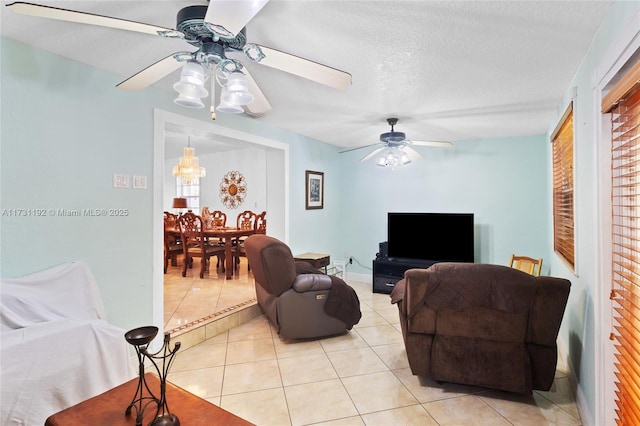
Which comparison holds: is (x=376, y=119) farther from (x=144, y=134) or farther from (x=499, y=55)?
(x=144, y=134)

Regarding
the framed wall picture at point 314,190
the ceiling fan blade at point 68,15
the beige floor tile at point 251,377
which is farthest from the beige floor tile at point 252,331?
the ceiling fan blade at point 68,15

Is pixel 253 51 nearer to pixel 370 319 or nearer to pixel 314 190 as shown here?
pixel 370 319

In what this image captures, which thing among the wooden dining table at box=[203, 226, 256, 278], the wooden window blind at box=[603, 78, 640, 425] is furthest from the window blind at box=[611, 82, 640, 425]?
the wooden dining table at box=[203, 226, 256, 278]

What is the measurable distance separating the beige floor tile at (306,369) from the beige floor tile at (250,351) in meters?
0.19

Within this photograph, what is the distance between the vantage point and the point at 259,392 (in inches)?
91.8

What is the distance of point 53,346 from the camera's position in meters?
1.76

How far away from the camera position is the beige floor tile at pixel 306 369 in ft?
8.23

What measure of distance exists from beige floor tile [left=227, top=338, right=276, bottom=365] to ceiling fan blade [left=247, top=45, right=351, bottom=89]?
2309 millimetres

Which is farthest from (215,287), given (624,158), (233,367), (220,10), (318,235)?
(624,158)

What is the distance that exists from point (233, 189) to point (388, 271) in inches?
170

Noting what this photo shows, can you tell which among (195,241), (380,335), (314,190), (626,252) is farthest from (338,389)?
(195,241)

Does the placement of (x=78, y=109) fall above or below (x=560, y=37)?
below

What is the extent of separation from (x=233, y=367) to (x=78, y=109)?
226cm

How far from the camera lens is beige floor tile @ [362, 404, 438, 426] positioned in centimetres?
200
